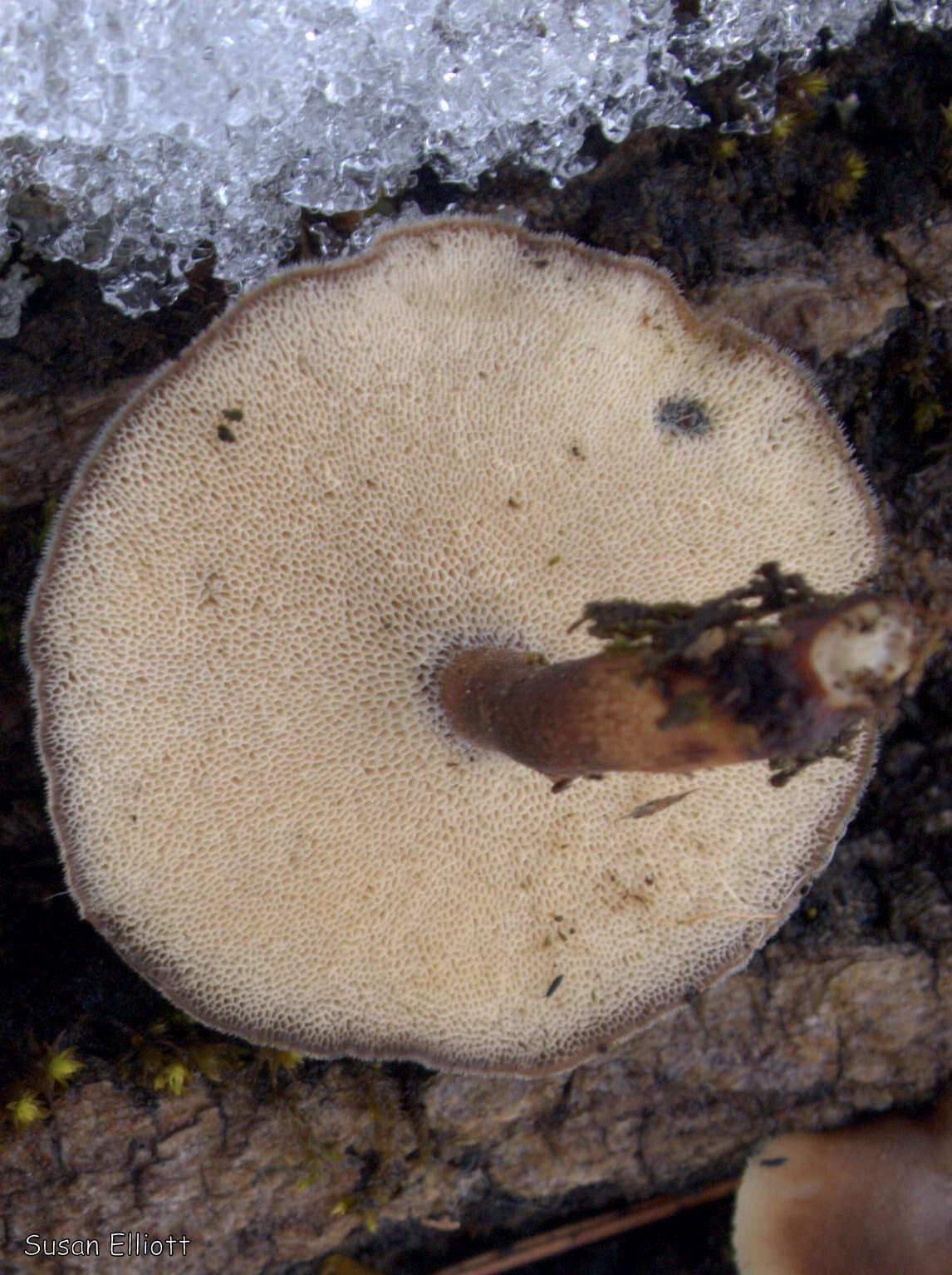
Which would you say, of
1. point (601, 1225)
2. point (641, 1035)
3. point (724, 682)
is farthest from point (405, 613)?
point (601, 1225)

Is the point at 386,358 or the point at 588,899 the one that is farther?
the point at 588,899

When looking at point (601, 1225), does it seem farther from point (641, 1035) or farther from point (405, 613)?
point (405, 613)

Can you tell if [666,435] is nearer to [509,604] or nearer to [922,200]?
[509,604]

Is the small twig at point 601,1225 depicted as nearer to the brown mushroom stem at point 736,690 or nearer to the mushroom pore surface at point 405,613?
the mushroom pore surface at point 405,613

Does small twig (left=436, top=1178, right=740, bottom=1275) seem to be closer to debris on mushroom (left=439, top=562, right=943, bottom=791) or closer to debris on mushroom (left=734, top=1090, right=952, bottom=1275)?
debris on mushroom (left=734, top=1090, right=952, bottom=1275)

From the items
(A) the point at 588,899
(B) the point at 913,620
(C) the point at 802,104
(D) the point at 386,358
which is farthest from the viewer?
(C) the point at 802,104

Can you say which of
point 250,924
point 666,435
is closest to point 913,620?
point 666,435

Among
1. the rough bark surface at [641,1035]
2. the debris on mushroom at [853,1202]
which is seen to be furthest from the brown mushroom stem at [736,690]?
the debris on mushroom at [853,1202]
